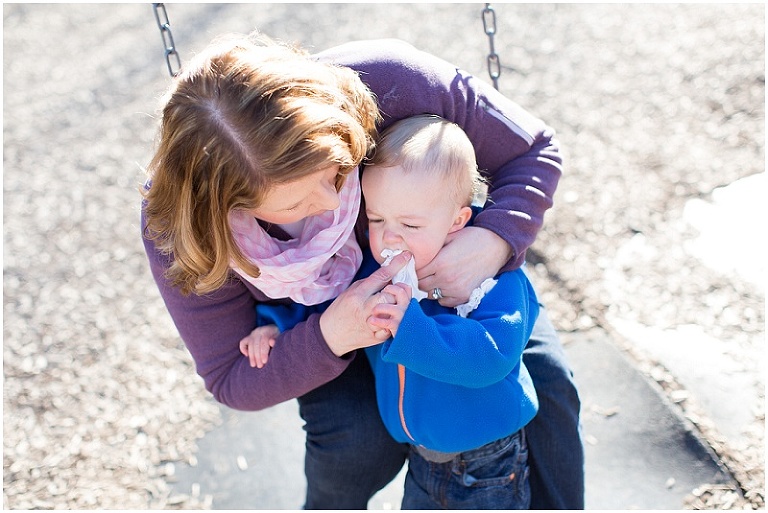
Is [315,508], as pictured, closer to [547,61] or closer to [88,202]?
[88,202]

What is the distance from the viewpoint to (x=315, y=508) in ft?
7.48

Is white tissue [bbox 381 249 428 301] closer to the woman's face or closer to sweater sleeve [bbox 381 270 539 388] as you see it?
sweater sleeve [bbox 381 270 539 388]

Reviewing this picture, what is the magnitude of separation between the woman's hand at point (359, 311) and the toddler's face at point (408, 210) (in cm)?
5

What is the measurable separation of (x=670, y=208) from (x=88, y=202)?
2787 mm

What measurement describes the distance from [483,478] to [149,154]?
301 centimetres

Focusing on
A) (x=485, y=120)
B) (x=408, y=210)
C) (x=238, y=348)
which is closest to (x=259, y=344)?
(x=238, y=348)

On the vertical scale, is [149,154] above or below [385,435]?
below

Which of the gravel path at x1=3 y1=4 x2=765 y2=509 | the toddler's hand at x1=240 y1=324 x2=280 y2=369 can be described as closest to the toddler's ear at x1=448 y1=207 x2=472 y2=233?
the toddler's hand at x1=240 y1=324 x2=280 y2=369

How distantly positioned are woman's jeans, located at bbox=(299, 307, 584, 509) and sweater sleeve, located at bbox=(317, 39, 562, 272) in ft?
1.09

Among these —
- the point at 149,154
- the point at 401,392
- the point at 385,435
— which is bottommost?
the point at 149,154

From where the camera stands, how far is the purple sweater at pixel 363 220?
6.07 feet

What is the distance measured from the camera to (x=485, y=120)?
76.4 inches

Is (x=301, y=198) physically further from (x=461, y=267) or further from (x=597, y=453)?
(x=597, y=453)

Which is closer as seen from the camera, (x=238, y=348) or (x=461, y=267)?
(x=461, y=267)
